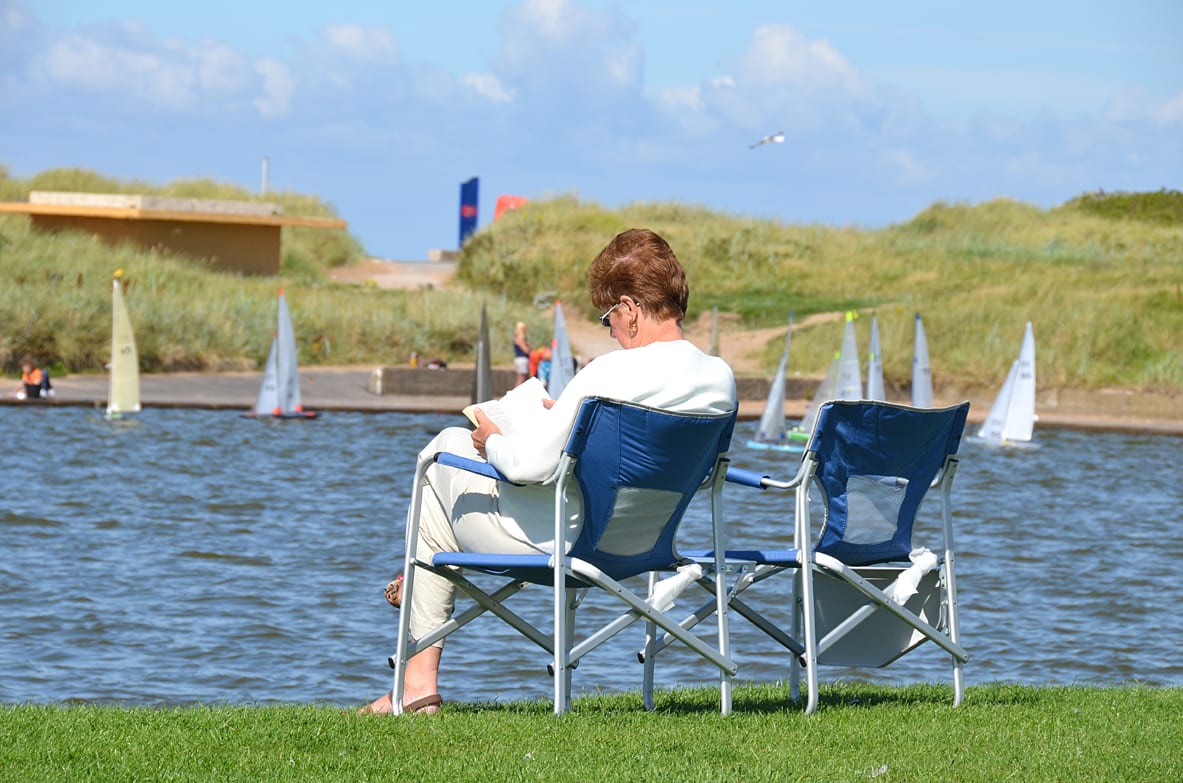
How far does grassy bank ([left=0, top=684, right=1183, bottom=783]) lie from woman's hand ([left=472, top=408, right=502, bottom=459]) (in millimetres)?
819

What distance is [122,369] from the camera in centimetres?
2433

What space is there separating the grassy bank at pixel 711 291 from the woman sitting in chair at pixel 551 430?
87.9 feet

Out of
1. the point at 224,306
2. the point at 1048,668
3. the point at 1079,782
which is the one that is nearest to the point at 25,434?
the point at 224,306

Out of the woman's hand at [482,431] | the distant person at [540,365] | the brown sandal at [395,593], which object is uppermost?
the woman's hand at [482,431]

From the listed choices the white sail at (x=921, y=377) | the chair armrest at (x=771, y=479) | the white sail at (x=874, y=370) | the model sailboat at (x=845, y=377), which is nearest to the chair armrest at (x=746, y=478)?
the chair armrest at (x=771, y=479)

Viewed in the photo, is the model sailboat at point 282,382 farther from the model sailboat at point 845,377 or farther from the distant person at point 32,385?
the model sailboat at point 845,377

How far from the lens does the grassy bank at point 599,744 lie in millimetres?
4188

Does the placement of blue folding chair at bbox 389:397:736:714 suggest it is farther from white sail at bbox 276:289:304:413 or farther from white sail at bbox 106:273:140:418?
white sail at bbox 276:289:304:413

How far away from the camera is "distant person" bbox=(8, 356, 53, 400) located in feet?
84.1

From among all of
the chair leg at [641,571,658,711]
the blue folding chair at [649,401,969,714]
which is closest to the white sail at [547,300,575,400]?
the blue folding chair at [649,401,969,714]

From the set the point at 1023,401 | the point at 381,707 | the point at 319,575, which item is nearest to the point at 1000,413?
the point at 1023,401

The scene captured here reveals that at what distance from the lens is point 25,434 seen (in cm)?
2253

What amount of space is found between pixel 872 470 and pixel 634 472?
977 mm

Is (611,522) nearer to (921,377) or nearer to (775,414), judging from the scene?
(775,414)
